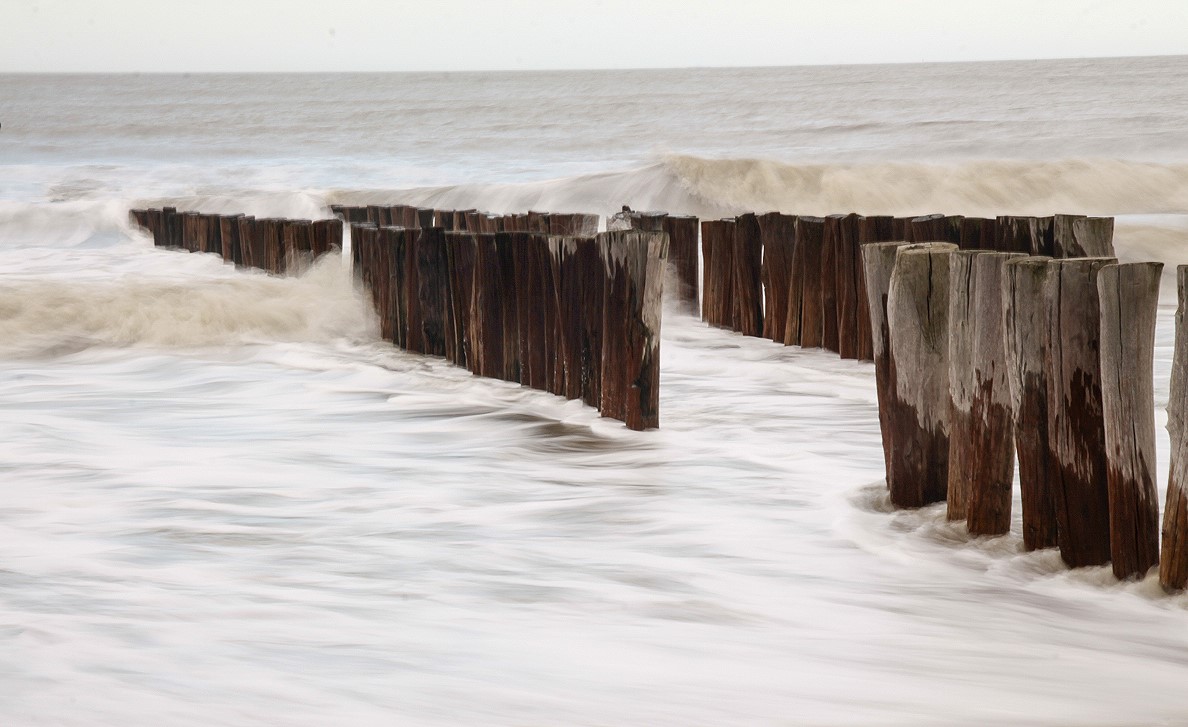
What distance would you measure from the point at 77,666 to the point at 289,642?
0.49 meters

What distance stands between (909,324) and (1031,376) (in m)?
A: 0.52

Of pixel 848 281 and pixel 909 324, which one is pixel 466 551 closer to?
pixel 909 324

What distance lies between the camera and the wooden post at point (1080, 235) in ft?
19.9

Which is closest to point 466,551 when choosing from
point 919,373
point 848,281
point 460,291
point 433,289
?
point 919,373

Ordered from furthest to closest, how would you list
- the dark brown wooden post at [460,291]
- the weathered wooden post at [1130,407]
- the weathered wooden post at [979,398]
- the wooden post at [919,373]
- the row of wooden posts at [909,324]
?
1. the dark brown wooden post at [460,291]
2. the wooden post at [919,373]
3. the weathered wooden post at [979,398]
4. the row of wooden posts at [909,324]
5. the weathered wooden post at [1130,407]

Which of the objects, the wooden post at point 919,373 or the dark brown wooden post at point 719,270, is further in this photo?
Result: the dark brown wooden post at point 719,270

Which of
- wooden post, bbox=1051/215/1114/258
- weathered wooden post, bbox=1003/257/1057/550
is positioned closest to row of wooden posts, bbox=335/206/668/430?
weathered wooden post, bbox=1003/257/1057/550

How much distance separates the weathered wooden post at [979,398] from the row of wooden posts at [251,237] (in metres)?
6.04

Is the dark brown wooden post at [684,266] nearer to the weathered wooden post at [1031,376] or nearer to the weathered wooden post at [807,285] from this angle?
the weathered wooden post at [807,285]

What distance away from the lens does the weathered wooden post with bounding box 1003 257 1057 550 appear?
3227 mm

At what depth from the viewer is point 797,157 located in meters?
34.3

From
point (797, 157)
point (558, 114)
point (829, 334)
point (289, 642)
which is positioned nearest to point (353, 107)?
point (558, 114)

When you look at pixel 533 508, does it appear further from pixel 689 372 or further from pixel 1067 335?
pixel 689 372

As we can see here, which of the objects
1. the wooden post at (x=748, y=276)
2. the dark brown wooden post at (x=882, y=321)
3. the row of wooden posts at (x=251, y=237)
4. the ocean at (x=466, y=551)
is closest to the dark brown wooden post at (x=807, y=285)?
the ocean at (x=466, y=551)
